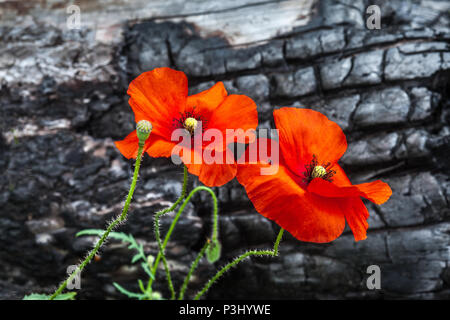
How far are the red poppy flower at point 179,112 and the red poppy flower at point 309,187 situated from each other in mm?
82

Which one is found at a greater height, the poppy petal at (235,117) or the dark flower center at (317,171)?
the poppy petal at (235,117)

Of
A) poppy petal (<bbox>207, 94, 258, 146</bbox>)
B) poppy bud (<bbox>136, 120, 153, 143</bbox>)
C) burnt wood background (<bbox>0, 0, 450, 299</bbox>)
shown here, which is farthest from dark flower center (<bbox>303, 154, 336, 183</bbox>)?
burnt wood background (<bbox>0, 0, 450, 299</bbox>)

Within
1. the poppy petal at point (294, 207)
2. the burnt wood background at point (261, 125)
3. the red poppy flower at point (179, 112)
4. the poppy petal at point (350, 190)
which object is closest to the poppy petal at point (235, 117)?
the red poppy flower at point (179, 112)

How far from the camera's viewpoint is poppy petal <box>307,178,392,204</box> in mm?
813

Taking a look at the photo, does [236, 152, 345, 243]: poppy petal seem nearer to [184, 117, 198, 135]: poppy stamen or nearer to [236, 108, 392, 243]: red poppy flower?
[236, 108, 392, 243]: red poppy flower

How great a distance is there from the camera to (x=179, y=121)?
3.31 ft

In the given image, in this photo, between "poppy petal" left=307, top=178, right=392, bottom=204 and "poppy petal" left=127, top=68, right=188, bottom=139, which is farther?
"poppy petal" left=127, top=68, right=188, bottom=139

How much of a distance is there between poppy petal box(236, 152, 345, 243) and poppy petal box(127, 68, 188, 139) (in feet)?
0.88

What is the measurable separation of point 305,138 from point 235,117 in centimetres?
20

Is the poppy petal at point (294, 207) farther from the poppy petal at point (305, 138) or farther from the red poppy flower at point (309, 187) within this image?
the poppy petal at point (305, 138)

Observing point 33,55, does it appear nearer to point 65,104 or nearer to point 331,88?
point 65,104

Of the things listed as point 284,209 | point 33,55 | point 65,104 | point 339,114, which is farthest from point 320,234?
point 33,55

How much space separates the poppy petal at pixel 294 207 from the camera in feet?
2.80

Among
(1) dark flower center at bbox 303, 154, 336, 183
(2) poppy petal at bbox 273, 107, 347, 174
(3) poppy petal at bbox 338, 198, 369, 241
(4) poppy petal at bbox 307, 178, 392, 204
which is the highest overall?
(2) poppy petal at bbox 273, 107, 347, 174
